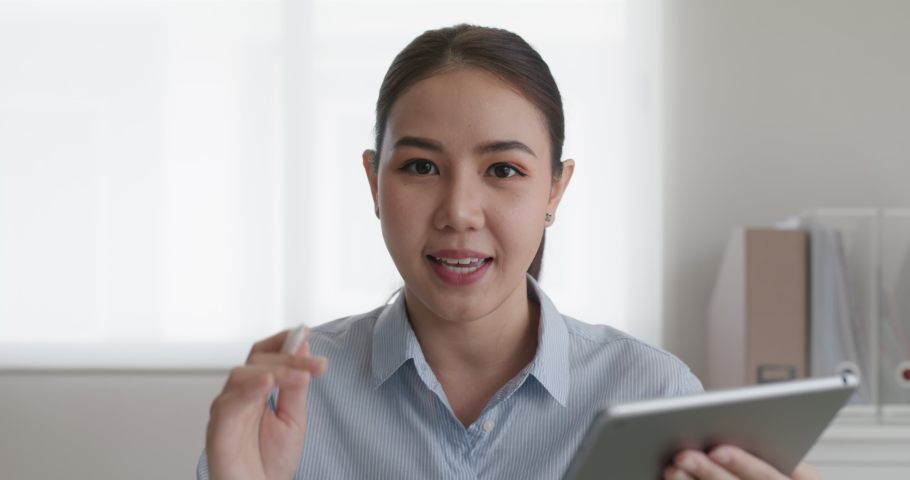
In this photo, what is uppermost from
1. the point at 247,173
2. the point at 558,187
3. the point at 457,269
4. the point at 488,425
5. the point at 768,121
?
the point at 768,121

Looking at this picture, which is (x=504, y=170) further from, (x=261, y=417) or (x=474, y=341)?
(x=261, y=417)

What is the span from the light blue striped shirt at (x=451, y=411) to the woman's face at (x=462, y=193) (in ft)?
0.36

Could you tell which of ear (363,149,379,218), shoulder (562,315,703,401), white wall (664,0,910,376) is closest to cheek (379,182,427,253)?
ear (363,149,379,218)

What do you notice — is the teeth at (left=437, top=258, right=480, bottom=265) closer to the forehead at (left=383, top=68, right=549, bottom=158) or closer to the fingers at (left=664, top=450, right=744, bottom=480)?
the forehead at (left=383, top=68, right=549, bottom=158)

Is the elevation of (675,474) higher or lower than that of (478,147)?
lower

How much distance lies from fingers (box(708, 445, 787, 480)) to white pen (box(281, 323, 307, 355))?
0.42 m

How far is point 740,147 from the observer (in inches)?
86.8

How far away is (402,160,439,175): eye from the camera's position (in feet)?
3.19

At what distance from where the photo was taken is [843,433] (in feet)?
5.52

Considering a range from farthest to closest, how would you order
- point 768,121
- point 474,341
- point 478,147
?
point 768,121
point 474,341
point 478,147

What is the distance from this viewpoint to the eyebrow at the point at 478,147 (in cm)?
95

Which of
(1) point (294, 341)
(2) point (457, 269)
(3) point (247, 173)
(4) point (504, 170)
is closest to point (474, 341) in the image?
(2) point (457, 269)

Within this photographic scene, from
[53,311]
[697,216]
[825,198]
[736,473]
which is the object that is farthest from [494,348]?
[53,311]

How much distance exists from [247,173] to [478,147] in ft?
4.95
